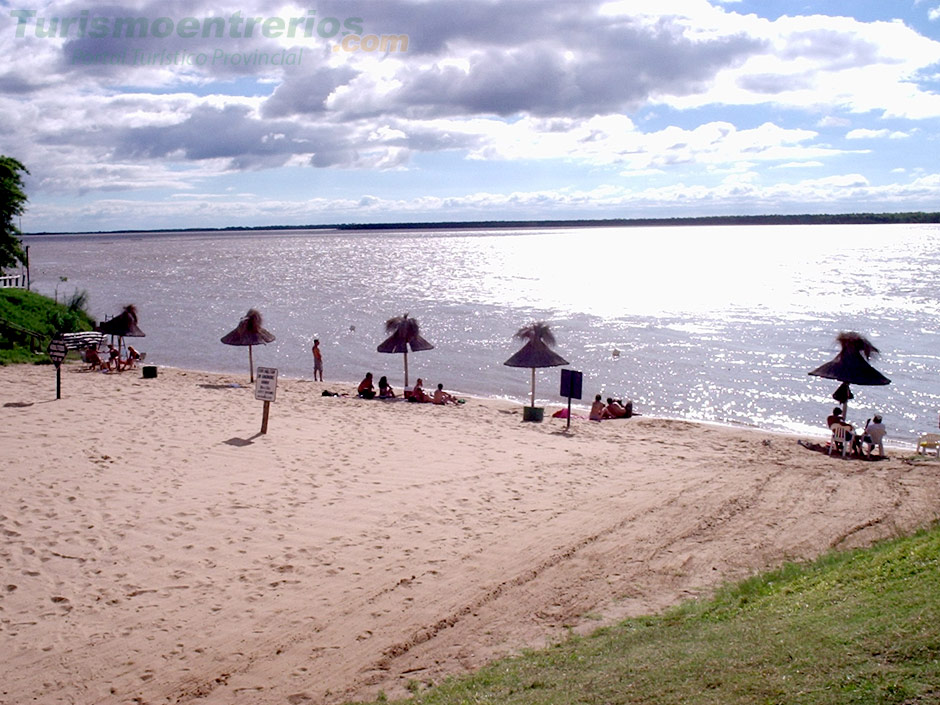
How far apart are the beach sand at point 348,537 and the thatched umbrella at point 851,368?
1.71 meters

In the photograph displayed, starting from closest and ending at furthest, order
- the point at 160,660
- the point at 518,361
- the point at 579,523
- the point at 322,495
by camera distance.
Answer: the point at 160,660 → the point at 579,523 → the point at 322,495 → the point at 518,361

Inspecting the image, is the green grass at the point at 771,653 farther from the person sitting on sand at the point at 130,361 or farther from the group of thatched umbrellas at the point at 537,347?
the person sitting on sand at the point at 130,361

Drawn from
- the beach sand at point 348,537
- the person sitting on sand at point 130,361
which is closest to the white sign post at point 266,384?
the beach sand at point 348,537

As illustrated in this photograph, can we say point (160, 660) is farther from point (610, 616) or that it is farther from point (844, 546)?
point (844, 546)

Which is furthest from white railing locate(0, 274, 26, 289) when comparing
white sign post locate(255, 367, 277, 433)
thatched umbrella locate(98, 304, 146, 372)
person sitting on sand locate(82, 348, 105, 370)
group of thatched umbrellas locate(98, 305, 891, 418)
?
white sign post locate(255, 367, 277, 433)

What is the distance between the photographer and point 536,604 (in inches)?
284

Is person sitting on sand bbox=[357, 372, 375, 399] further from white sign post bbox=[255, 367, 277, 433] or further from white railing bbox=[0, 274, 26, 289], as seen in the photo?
white railing bbox=[0, 274, 26, 289]

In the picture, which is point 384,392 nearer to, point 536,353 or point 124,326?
point 536,353

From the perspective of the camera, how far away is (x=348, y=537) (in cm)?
886

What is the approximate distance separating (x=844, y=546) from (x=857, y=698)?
505 centimetres

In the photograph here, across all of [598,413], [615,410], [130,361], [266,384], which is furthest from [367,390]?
[130,361]

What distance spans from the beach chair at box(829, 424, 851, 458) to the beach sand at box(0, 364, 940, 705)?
756mm

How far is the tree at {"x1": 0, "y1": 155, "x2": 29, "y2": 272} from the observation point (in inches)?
1184

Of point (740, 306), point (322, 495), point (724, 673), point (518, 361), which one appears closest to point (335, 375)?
point (518, 361)
